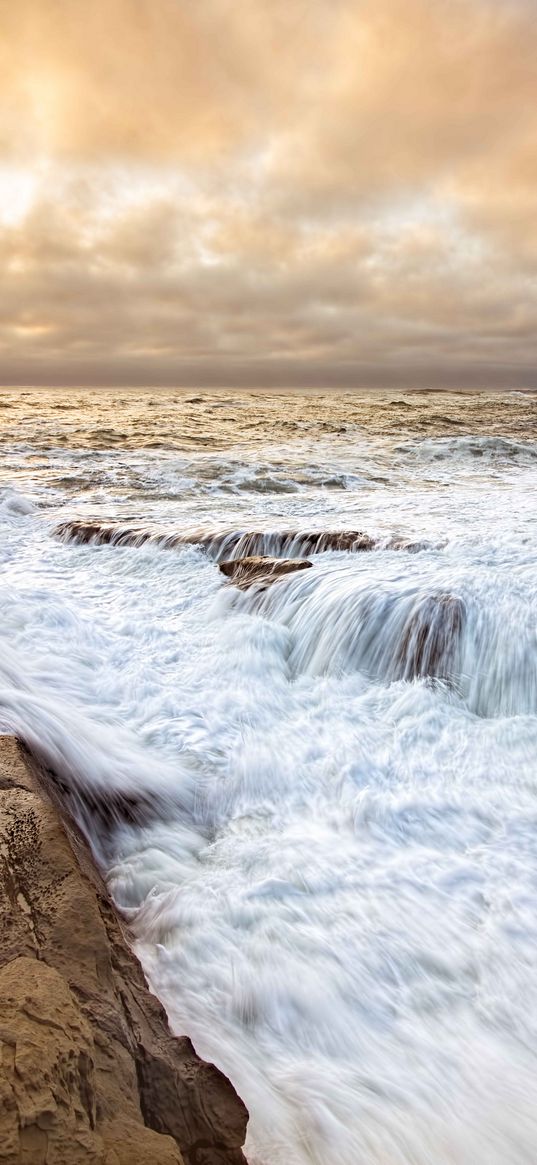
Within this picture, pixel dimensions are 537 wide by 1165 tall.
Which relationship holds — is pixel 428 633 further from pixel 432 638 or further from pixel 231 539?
pixel 231 539

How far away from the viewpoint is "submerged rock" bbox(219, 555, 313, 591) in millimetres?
6070

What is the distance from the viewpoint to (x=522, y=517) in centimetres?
809

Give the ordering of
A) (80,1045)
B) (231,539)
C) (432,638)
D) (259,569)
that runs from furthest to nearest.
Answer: (231,539)
(259,569)
(432,638)
(80,1045)

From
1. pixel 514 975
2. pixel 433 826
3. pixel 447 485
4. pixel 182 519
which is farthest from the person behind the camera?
pixel 447 485

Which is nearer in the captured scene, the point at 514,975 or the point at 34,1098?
the point at 34,1098

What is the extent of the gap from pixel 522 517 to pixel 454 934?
6567 millimetres

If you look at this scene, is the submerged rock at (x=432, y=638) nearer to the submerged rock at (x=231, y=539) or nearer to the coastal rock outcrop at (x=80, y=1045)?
the submerged rock at (x=231, y=539)

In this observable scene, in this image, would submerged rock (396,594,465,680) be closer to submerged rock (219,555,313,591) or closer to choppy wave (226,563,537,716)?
choppy wave (226,563,537,716)

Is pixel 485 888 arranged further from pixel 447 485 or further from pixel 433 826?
pixel 447 485

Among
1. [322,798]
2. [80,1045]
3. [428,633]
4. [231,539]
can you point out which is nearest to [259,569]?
[231,539]

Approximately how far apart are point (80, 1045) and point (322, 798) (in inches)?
85.9

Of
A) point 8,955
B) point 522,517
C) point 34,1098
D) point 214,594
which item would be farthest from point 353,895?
point 522,517

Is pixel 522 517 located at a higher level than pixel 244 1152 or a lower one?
higher

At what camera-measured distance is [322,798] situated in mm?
3463
